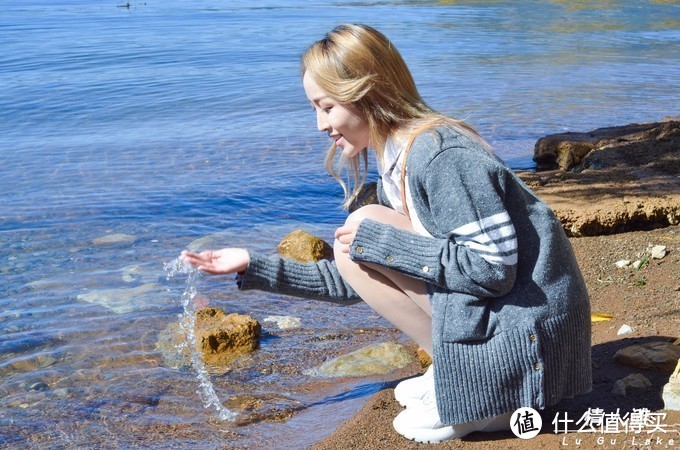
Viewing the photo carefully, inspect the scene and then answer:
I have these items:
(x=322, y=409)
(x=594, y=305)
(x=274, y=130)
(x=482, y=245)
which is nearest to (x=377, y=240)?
(x=482, y=245)

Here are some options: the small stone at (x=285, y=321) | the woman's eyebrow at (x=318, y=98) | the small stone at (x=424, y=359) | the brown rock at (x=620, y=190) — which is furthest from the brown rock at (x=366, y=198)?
the woman's eyebrow at (x=318, y=98)

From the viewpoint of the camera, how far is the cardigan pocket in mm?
2842

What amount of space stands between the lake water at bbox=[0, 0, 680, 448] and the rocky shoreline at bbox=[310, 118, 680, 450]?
0.87m

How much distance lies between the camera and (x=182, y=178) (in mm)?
8633

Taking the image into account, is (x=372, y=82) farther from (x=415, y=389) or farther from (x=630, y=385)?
(x=630, y=385)

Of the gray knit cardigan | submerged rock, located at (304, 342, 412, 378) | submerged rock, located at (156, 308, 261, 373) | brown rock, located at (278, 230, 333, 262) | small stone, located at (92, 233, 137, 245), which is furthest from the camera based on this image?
small stone, located at (92, 233, 137, 245)

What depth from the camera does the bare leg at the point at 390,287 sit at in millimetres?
3037

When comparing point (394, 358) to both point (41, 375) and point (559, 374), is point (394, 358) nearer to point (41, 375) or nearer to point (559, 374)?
point (559, 374)

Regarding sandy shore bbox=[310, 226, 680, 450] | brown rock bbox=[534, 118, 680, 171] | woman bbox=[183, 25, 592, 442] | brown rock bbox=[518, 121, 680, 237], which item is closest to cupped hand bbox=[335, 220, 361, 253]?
woman bbox=[183, 25, 592, 442]

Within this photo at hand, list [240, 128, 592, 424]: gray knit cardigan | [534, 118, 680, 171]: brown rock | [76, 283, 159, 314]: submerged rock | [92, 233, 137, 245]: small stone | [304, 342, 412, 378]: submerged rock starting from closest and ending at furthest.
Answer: [240, 128, 592, 424]: gray knit cardigan
[304, 342, 412, 378]: submerged rock
[76, 283, 159, 314]: submerged rock
[92, 233, 137, 245]: small stone
[534, 118, 680, 171]: brown rock

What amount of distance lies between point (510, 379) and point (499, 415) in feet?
0.57

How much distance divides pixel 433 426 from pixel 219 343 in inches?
71.6

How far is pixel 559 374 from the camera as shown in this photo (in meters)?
2.92

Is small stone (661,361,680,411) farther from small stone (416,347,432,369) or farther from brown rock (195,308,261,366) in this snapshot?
brown rock (195,308,261,366)
